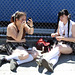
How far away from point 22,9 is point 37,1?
0.50 meters

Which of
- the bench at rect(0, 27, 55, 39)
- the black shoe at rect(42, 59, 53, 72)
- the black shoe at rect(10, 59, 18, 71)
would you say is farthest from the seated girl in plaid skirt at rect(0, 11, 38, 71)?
the bench at rect(0, 27, 55, 39)

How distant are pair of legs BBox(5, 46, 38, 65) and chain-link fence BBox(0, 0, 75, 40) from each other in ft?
5.74

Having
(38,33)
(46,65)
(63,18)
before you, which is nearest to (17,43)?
(46,65)

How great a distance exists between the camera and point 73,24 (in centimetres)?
334

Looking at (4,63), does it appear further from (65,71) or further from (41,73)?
(65,71)

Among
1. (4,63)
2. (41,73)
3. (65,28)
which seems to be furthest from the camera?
(65,28)

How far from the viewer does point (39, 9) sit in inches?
203

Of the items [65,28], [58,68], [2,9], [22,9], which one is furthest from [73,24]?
[2,9]

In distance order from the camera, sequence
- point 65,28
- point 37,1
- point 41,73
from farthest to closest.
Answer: point 37,1
point 65,28
point 41,73

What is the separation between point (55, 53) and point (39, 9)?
7.54 ft

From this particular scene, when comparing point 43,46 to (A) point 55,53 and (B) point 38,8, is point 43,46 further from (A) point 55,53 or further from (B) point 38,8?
(B) point 38,8

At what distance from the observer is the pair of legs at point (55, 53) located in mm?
2841

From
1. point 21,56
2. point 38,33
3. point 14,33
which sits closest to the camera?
point 21,56

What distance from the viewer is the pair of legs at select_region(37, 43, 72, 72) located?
2.84 meters
